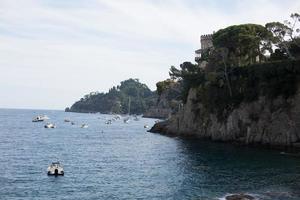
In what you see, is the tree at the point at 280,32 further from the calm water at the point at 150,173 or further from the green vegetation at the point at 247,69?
the calm water at the point at 150,173

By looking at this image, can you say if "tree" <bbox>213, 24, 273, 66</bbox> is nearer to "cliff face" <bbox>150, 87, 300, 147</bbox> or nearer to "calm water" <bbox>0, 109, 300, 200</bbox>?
"cliff face" <bbox>150, 87, 300, 147</bbox>

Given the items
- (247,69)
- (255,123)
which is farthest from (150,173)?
(247,69)

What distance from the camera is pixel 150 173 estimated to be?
60750mm

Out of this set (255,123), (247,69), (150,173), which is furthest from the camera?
(247,69)

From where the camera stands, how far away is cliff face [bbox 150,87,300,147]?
81000mm

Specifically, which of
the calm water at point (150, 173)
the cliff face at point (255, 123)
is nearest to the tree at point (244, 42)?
the cliff face at point (255, 123)

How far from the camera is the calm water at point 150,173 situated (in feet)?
158

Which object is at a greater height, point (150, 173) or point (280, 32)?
point (280, 32)

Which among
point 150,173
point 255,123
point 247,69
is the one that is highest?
point 247,69

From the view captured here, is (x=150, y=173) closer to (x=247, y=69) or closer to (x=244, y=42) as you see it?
(x=247, y=69)

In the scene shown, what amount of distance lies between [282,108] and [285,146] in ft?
23.8

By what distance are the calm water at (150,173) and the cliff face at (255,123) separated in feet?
14.8

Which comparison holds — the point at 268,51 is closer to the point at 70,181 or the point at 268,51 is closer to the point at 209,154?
the point at 209,154

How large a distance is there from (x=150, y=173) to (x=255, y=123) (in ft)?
112
